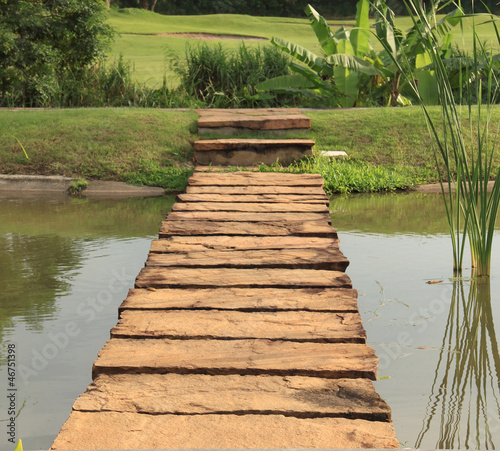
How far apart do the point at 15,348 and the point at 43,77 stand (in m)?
7.09

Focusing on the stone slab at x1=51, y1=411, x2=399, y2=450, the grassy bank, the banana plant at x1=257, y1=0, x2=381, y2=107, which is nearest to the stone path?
the stone slab at x1=51, y1=411, x2=399, y2=450

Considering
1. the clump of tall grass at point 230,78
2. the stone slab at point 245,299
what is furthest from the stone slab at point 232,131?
the stone slab at point 245,299

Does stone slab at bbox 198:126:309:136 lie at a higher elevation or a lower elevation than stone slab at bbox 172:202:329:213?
higher

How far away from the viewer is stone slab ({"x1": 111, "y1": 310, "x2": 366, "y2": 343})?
2.29 meters

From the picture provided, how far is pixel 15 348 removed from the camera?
2.77 meters

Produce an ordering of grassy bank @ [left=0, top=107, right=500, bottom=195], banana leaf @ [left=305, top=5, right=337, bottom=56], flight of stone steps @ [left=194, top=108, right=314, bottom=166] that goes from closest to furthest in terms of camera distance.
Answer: grassy bank @ [left=0, top=107, right=500, bottom=195] → flight of stone steps @ [left=194, top=108, right=314, bottom=166] → banana leaf @ [left=305, top=5, right=337, bottom=56]

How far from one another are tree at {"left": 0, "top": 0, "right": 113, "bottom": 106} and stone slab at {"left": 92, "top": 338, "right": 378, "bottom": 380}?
7.18 m

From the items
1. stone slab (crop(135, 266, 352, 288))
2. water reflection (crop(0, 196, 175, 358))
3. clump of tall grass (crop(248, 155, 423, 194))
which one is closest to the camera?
stone slab (crop(135, 266, 352, 288))

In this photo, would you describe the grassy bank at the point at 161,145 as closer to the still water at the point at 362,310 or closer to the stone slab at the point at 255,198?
the still water at the point at 362,310

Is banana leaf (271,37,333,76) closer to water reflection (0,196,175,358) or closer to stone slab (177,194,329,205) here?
water reflection (0,196,175,358)

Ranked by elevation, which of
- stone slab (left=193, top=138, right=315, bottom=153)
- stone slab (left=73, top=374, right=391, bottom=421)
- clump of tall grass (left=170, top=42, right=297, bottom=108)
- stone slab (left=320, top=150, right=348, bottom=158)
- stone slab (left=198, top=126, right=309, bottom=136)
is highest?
clump of tall grass (left=170, top=42, right=297, bottom=108)
